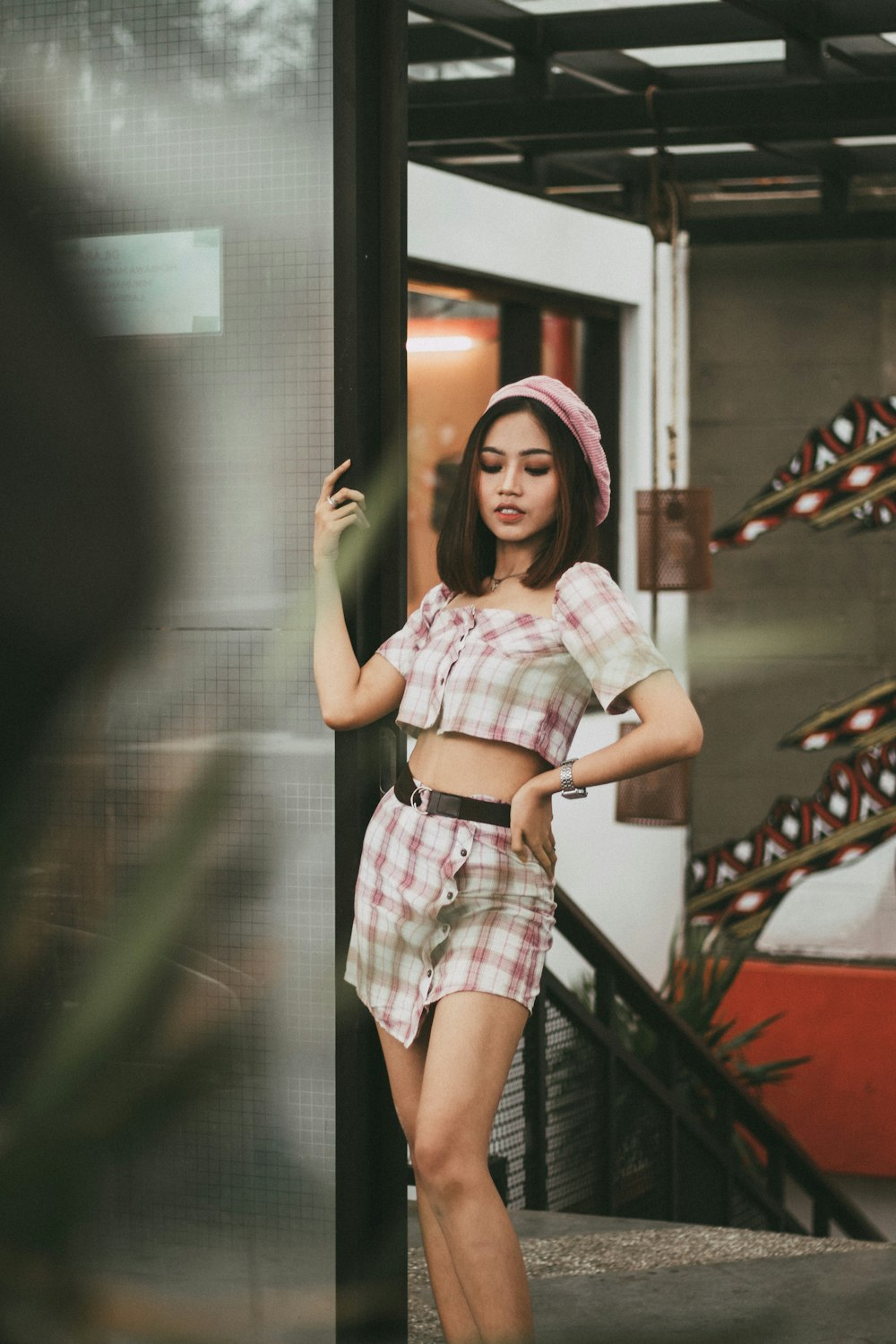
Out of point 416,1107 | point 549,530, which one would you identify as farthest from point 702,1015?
point 549,530

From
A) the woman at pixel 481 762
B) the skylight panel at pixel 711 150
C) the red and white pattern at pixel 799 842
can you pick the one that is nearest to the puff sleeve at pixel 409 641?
the woman at pixel 481 762

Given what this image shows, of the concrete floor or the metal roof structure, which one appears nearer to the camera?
the concrete floor

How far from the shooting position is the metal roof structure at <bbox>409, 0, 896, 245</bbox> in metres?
5.26

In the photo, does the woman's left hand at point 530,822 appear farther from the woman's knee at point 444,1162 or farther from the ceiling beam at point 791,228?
the ceiling beam at point 791,228

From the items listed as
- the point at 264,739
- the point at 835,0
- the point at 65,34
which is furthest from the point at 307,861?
the point at 835,0

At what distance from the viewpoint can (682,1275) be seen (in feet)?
11.2

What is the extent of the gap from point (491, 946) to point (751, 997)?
5.76m

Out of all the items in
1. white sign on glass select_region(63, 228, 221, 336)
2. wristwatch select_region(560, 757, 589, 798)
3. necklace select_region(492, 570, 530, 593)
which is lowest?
wristwatch select_region(560, 757, 589, 798)

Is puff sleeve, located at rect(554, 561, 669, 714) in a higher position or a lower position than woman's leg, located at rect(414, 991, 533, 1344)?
higher

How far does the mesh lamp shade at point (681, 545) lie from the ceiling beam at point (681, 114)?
117 cm

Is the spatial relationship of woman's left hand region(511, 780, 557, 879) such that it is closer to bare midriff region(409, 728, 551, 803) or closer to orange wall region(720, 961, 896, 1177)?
bare midriff region(409, 728, 551, 803)

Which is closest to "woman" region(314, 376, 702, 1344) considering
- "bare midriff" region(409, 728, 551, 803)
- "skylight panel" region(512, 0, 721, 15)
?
"bare midriff" region(409, 728, 551, 803)

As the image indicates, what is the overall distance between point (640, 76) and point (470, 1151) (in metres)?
4.49

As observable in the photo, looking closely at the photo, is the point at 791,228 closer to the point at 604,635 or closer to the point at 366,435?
the point at 366,435
